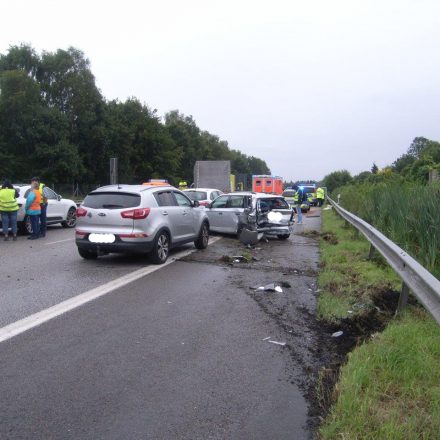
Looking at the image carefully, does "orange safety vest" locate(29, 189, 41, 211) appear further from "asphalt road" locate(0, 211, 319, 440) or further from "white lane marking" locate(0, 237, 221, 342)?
"white lane marking" locate(0, 237, 221, 342)

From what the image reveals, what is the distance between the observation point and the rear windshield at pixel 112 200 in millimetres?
9523

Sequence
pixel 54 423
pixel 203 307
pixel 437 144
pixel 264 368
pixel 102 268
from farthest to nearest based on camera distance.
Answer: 1. pixel 437 144
2. pixel 102 268
3. pixel 203 307
4. pixel 264 368
5. pixel 54 423

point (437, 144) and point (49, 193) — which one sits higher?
point (437, 144)

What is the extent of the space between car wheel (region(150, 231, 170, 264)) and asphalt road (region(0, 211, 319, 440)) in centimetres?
125

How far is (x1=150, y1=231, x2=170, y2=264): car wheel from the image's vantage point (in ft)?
31.7

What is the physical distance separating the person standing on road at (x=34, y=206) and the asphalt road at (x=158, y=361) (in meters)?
6.05

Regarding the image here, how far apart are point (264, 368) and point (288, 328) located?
51.8 inches

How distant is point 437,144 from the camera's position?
68500mm

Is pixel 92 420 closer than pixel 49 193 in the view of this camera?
Yes

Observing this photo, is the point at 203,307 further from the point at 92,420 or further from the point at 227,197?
the point at 227,197

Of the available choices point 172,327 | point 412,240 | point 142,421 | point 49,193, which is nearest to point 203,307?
point 172,327

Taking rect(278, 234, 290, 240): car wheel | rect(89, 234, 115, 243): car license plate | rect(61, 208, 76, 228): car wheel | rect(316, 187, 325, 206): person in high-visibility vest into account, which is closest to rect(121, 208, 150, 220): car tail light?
rect(89, 234, 115, 243): car license plate

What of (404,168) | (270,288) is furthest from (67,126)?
(270,288)

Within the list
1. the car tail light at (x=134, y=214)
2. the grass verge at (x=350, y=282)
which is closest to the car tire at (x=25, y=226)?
the car tail light at (x=134, y=214)
